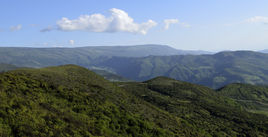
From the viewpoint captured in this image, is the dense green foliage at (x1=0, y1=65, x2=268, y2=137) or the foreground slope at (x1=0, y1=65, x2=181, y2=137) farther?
the dense green foliage at (x1=0, y1=65, x2=268, y2=137)

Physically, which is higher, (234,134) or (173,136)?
(173,136)

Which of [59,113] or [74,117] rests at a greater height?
[59,113]

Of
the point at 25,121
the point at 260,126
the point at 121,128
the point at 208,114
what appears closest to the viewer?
the point at 25,121

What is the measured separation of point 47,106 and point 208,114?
3240 inches

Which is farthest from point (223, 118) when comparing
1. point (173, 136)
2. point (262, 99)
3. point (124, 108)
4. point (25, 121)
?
point (262, 99)

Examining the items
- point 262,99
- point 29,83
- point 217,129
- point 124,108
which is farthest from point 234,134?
point 262,99

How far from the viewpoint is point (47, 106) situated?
152 feet

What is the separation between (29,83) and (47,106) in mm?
15781

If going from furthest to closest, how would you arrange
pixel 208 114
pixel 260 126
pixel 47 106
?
pixel 208 114, pixel 260 126, pixel 47 106

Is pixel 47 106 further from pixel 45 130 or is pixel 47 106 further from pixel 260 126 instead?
pixel 260 126

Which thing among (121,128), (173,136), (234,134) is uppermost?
(121,128)

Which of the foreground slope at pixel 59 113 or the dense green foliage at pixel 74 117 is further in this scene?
the dense green foliage at pixel 74 117

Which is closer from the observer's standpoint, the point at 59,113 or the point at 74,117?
the point at 59,113

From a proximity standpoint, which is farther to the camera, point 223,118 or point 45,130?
point 223,118
